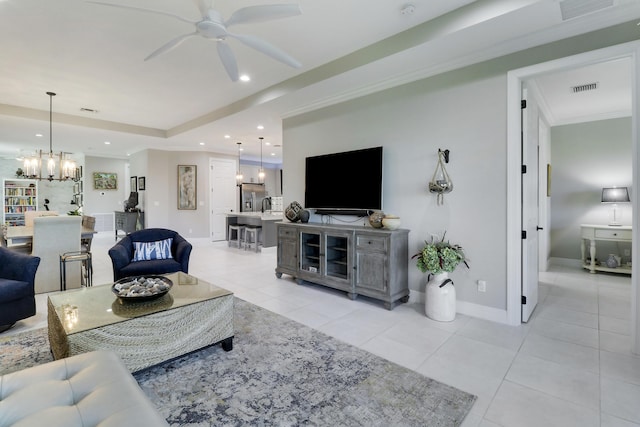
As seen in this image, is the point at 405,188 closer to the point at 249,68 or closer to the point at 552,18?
the point at 552,18

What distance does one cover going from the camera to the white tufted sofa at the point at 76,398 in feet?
3.60

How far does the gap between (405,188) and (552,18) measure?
6.55ft

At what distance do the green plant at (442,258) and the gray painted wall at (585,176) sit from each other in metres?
3.67

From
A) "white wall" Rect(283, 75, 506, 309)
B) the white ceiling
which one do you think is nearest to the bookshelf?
the white ceiling

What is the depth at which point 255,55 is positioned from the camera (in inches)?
137

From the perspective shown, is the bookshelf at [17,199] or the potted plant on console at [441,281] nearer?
the potted plant on console at [441,281]

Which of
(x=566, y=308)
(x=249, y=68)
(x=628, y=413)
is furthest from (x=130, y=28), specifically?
(x=566, y=308)

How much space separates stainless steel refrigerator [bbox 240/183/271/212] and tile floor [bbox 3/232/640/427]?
251 inches

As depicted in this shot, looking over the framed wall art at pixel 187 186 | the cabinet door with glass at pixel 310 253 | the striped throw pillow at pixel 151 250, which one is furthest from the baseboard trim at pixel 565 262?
the framed wall art at pixel 187 186

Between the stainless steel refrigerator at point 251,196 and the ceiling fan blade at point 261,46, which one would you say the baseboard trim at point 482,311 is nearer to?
the ceiling fan blade at point 261,46

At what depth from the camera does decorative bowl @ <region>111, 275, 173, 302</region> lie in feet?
7.59

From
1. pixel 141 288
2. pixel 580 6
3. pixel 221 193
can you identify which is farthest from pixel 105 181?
pixel 580 6

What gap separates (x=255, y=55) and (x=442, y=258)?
121 inches

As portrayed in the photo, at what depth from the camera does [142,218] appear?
28.2 feet
